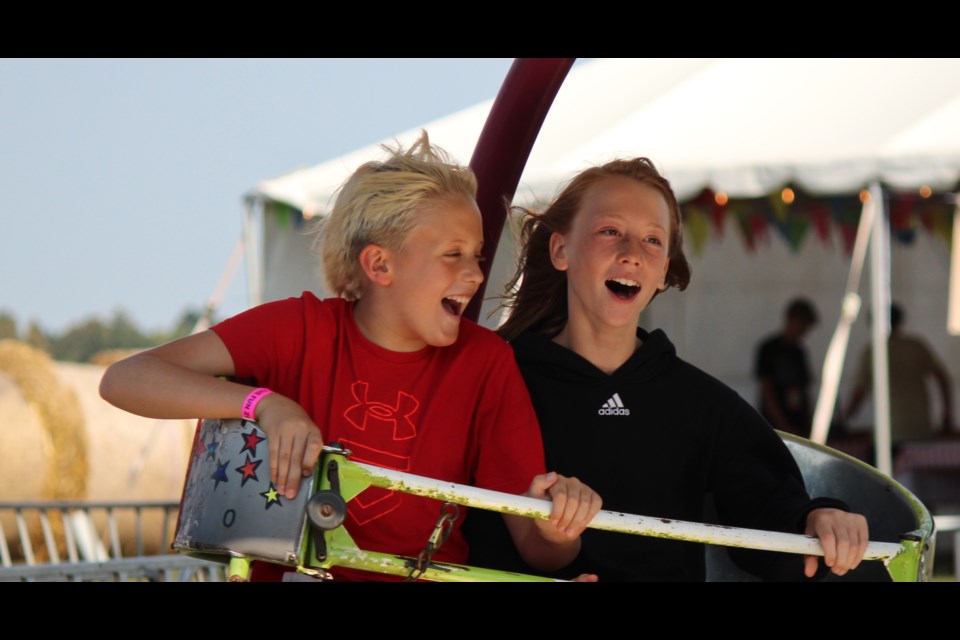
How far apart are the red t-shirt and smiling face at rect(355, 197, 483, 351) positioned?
0.12 feet

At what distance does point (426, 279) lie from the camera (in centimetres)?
183

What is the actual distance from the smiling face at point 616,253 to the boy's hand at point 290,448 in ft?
2.39

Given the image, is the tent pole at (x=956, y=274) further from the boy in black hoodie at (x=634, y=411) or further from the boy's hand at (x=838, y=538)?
the boy's hand at (x=838, y=538)

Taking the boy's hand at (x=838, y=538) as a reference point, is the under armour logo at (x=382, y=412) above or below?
above

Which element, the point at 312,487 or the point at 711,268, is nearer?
the point at 312,487

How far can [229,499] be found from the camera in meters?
1.41

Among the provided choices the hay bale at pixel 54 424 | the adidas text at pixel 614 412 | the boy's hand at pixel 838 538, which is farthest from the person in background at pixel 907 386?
the boy's hand at pixel 838 538

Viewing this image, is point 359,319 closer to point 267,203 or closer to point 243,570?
point 243,570

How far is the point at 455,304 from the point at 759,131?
4422 millimetres

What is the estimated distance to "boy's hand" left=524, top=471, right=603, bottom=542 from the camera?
1.42m

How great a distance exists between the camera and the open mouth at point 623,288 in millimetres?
2031

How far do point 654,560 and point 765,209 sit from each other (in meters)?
4.41

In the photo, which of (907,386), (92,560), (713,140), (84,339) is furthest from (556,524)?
(84,339)
